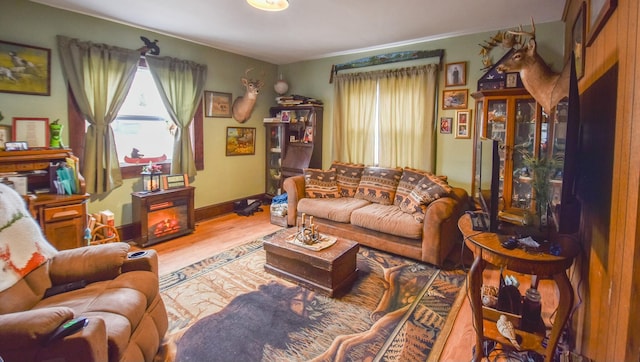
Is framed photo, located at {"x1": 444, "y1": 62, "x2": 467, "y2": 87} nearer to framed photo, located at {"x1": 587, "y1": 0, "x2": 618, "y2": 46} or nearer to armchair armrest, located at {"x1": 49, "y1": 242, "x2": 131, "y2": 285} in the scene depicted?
framed photo, located at {"x1": 587, "y1": 0, "x2": 618, "y2": 46}

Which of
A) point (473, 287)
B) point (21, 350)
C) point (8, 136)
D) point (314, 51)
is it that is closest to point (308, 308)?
point (473, 287)

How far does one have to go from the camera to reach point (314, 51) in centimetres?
486

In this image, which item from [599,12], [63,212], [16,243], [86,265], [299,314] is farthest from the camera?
[63,212]

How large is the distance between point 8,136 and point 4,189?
1.72 m

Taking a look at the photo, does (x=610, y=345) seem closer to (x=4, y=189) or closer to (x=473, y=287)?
(x=473, y=287)

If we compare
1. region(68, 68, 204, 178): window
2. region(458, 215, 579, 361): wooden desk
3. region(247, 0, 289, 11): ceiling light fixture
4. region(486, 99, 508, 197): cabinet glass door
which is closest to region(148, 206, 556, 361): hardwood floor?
region(458, 215, 579, 361): wooden desk

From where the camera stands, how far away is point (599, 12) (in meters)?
1.58

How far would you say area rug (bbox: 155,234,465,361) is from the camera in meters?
1.96

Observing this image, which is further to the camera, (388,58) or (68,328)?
(388,58)

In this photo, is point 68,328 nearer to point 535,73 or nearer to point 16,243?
point 16,243

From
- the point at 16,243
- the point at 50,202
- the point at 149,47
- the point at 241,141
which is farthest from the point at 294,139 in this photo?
the point at 16,243

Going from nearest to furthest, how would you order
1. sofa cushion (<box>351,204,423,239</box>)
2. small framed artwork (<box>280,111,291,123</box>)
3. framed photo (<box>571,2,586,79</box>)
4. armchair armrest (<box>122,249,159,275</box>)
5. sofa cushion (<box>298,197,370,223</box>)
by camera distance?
armchair armrest (<box>122,249,159,275</box>), framed photo (<box>571,2,586,79</box>), sofa cushion (<box>351,204,423,239</box>), sofa cushion (<box>298,197,370,223</box>), small framed artwork (<box>280,111,291,123</box>)

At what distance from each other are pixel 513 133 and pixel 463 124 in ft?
2.33

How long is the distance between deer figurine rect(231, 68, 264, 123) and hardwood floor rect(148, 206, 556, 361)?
1.60 metres
